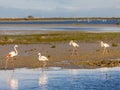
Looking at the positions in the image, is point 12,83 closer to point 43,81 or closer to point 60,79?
point 43,81

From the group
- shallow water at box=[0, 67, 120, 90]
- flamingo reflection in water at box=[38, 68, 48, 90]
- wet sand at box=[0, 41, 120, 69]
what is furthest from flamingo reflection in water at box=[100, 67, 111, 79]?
flamingo reflection in water at box=[38, 68, 48, 90]

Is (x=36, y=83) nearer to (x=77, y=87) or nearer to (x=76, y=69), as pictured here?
(x=77, y=87)

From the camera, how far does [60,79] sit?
21.8m

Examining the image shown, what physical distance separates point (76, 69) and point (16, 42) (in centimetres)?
1992

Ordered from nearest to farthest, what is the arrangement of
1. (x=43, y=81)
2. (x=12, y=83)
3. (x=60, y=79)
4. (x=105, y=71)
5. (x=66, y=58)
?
1. (x=12, y=83)
2. (x=43, y=81)
3. (x=60, y=79)
4. (x=105, y=71)
5. (x=66, y=58)

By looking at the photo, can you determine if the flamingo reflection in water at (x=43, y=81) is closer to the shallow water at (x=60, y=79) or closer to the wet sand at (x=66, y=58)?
the shallow water at (x=60, y=79)

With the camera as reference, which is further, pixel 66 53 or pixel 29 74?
pixel 66 53

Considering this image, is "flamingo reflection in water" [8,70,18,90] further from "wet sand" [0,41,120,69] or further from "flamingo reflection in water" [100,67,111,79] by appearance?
"wet sand" [0,41,120,69]

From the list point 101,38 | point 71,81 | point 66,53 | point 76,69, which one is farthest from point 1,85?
point 101,38

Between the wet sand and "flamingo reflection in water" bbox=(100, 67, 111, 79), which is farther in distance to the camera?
the wet sand

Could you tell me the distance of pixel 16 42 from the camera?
4472 cm

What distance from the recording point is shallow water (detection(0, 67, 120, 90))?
1978cm

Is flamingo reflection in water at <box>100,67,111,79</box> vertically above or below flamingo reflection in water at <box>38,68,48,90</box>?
below

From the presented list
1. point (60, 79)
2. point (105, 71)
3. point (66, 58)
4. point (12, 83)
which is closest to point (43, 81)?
point (60, 79)
